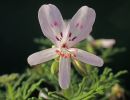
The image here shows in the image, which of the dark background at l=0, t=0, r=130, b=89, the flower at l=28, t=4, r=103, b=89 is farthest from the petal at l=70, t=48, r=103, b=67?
the dark background at l=0, t=0, r=130, b=89

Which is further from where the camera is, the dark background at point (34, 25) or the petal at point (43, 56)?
the dark background at point (34, 25)

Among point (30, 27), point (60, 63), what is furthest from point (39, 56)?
point (30, 27)

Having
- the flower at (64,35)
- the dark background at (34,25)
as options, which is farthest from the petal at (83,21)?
the dark background at (34,25)

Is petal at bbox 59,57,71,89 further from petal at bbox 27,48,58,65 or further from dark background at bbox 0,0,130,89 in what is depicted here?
dark background at bbox 0,0,130,89

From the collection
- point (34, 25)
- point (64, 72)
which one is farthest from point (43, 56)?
point (34, 25)

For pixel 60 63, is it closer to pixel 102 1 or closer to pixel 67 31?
pixel 67 31

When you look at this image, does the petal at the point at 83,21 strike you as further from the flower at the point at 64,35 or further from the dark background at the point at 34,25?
the dark background at the point at 34,25
